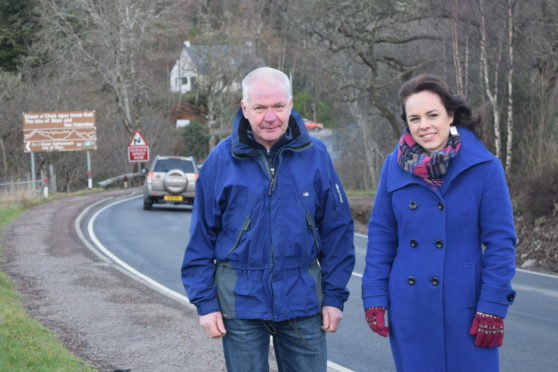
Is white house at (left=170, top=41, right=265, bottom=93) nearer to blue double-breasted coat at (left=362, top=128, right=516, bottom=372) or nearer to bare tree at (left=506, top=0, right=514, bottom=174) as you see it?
bare tree at (left=506, top=0, right=514, bottom=174)

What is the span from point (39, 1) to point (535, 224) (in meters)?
31.3

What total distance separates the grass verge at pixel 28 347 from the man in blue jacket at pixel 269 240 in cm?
295

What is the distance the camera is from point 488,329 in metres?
3.38

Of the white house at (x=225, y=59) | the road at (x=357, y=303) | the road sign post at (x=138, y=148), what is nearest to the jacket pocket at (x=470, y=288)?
the road at (x=357, y=303)

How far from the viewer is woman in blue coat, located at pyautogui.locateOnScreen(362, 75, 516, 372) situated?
345cm

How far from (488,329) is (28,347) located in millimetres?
4611

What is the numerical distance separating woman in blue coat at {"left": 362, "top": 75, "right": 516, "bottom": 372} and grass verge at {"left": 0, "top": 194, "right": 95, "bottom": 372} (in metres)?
3.44

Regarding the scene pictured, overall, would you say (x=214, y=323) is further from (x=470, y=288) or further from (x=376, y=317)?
(x=470, y=288)

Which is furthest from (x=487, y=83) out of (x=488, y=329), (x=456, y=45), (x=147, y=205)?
(x=488, y=329)

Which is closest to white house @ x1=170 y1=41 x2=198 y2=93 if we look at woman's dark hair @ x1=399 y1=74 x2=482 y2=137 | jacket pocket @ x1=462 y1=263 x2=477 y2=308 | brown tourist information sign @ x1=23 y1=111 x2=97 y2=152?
brown tourist information sign @ x1=23 y1=111 x2=97 y2=152

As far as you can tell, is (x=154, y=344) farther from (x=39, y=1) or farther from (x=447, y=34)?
(x=39, y=1)

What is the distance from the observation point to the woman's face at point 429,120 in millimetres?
3637

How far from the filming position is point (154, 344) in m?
7.34

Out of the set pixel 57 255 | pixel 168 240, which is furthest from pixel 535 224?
pixel 57 255
